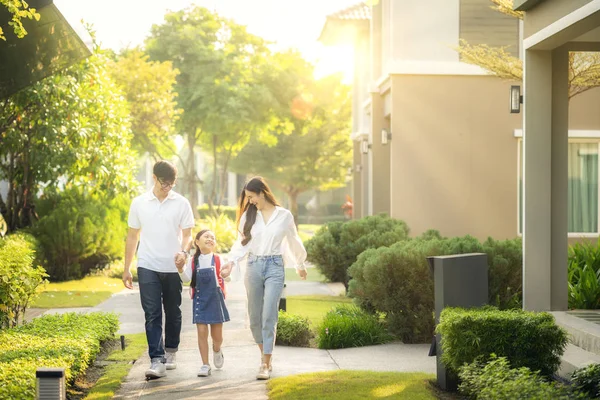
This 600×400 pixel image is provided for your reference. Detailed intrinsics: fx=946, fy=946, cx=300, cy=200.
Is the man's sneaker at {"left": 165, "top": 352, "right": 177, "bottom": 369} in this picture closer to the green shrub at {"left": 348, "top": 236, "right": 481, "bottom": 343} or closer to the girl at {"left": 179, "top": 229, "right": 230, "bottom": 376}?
the girl at {"left": 179, "top": 229, "right": 230, "bottom": 376}

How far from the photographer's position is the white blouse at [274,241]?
28.1ft

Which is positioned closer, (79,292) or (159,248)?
(159,248)

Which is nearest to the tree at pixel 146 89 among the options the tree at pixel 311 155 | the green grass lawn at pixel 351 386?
the tree at pixel 311 155

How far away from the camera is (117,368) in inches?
355

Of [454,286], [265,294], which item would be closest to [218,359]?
[265,294]

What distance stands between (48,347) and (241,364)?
77.5 inches

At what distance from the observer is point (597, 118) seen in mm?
18188

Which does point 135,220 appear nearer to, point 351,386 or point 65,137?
point 351,386

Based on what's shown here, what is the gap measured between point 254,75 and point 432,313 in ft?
88.0

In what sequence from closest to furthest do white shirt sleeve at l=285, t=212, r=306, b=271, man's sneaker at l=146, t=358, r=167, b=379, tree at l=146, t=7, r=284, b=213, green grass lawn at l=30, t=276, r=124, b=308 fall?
man's sneaker at l=146, t=358, r=167, b=379
white shirt sleeve at l=285, t=212, r=306, b=271
green grass lawn at l=30, t=276, r=124, b=308
tree at l=146, t=7, r=284, b=213

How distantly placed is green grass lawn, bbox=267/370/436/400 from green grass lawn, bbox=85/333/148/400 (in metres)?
1.35

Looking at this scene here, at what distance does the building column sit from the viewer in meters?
9.89

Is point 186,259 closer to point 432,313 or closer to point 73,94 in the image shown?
point 432,313

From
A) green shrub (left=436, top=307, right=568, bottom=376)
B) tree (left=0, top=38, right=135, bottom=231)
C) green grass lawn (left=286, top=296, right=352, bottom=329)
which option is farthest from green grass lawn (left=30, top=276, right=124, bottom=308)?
green shrub (left=436, top=307, right=568, bottom=376)
